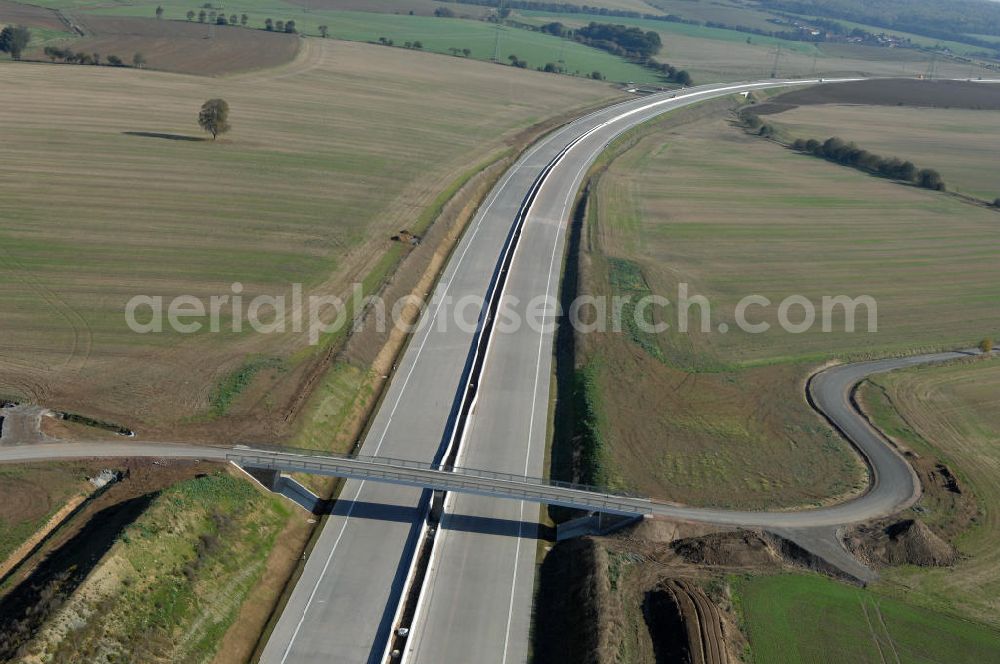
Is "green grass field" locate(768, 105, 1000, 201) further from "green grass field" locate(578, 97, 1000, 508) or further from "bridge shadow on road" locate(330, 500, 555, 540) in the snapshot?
"bridge shadow on road" locate(330, 500, 555, 540)

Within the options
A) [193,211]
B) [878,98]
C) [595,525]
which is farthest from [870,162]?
[595,525]

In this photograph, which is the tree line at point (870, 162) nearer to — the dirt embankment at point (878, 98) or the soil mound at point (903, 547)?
the dirt embankment at point (878, 98)

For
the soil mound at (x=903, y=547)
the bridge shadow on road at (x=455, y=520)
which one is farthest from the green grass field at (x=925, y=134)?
the bridge shadow on road at (x=455, y=520)

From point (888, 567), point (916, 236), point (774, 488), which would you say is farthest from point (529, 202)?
point (888, 567)

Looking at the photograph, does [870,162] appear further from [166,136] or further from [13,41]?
[13,41]

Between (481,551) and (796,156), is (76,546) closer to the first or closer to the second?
(481,551)

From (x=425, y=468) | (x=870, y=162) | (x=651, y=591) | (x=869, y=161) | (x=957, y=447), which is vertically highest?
(x=869, y=161)
